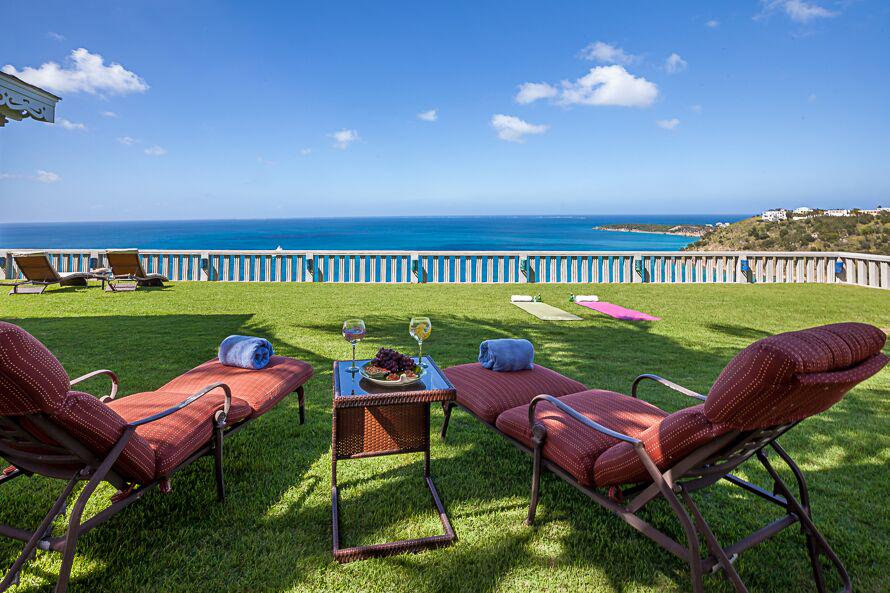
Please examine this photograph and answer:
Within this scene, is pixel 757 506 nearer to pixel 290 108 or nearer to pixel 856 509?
pixel 856 509

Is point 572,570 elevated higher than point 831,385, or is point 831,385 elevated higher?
point 831,385

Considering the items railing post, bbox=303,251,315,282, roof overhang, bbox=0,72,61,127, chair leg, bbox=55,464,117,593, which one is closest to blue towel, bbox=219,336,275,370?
chair leg, bbox=55,464,117,593

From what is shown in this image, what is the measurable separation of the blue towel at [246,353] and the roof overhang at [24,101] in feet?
10.3

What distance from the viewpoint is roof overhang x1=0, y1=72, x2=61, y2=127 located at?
13.8ft

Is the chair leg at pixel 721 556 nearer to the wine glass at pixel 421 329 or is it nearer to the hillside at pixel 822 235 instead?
the wine glass at pixel 421 329

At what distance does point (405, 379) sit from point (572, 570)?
112 cm

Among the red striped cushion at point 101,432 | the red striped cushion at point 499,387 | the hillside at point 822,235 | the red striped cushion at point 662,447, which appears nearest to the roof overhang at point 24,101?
the red striped cushion at point 101,432

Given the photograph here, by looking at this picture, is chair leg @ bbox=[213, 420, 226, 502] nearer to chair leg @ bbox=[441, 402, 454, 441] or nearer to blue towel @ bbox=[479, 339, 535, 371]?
chair leg @ bbox=[441, 402, 454, 441]

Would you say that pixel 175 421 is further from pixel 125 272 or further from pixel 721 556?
pixel 125 272

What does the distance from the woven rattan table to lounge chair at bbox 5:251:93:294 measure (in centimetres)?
973

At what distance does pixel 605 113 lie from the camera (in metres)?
29.9

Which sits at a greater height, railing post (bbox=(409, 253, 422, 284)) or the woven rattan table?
railing post (bbox=(409, 253, 422, 284))

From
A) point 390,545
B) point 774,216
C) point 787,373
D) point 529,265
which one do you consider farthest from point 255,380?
point 774,216

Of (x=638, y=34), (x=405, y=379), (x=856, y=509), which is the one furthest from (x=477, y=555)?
(x=638, y=34)
